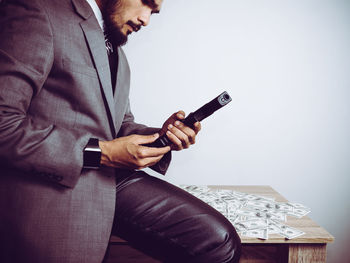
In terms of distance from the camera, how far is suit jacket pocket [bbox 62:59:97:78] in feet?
2.44

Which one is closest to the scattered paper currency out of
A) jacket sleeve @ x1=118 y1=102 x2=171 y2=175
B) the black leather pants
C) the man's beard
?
the black leather pants

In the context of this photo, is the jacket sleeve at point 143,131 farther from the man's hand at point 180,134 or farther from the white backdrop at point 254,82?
the white backdrop at point 254,82

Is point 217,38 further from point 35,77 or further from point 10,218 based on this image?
point 10,218

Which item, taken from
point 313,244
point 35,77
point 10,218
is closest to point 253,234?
point 313,244

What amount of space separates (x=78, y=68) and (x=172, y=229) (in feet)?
1.98

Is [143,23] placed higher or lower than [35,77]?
higher

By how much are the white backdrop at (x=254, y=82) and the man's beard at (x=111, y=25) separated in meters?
0.68

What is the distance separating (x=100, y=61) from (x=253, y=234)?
2.99 ft

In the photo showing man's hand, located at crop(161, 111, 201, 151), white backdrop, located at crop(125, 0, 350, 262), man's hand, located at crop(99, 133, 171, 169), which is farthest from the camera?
white backdrop, located at crop(125, 0, 350, 262)

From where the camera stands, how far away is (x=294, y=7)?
68.2 inches

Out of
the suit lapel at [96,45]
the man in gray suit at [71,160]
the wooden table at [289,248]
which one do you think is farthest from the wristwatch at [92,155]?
the wooden table at [289,248]

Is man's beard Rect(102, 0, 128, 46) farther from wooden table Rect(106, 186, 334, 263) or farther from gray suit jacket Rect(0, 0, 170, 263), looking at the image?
wooden table Rect(106, 186, 334, 263)

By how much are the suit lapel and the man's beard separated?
0.18 meters

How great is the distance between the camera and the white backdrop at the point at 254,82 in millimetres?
1725
